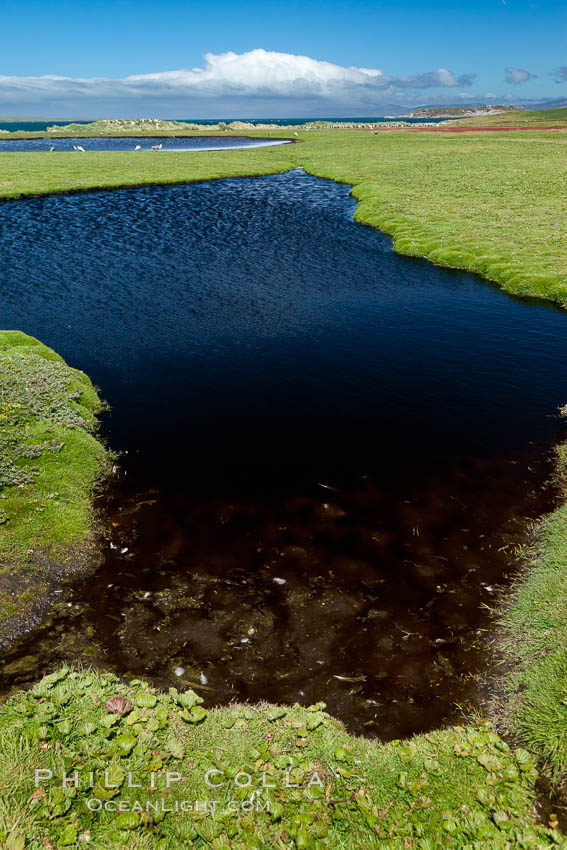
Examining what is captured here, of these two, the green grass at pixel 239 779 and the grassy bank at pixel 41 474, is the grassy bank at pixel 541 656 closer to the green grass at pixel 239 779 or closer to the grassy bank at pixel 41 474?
the green grass at pixel 239 779

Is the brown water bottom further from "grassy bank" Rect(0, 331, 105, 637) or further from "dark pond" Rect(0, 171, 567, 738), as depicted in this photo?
"grassy bank" Rect(0, 331, 105, 637)

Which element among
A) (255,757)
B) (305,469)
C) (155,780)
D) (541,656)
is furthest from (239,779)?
(305,469)

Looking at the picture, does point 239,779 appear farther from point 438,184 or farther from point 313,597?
point 438,184

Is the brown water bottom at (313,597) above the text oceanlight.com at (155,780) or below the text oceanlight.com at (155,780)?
below

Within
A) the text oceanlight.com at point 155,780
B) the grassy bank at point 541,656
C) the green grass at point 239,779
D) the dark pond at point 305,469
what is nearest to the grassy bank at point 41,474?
the dark pond at point 305,469

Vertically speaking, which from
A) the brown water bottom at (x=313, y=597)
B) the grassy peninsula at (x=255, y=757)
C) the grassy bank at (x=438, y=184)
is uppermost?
the grassy bank at (x=438, y=184)

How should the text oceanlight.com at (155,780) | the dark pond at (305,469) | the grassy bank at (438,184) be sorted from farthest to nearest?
the grassy bank at (438,184), the dark pond at (305,469), the text oceanlight.com at (155,780)

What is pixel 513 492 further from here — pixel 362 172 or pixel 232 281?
pixel 362 172
